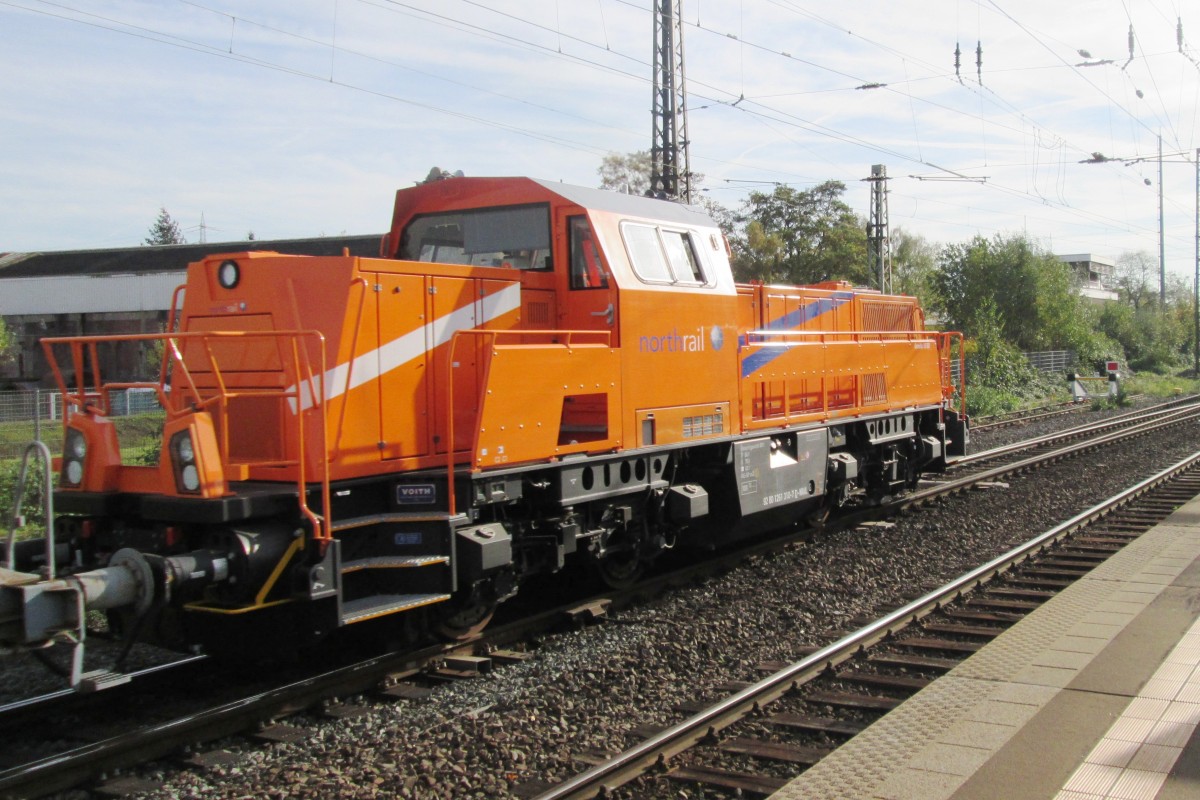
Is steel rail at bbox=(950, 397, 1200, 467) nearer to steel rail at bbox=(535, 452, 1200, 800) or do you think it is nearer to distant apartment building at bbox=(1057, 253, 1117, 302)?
steel rail at bbox=(535, 452, 1200, 800)

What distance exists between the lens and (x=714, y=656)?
692cm

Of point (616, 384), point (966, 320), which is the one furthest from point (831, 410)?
point (966, 320)

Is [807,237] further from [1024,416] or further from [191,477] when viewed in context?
[191,477]

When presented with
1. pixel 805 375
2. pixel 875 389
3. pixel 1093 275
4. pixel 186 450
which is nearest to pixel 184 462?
pixel 186 450

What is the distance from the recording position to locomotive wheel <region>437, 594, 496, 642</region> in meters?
7.02

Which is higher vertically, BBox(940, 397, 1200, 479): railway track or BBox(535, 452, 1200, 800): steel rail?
BBox(940, 397, 1200, 479): railway track

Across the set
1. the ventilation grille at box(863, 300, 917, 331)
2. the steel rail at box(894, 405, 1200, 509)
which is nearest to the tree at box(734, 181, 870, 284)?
the steel rail at box(894, 405, 1200, 509)

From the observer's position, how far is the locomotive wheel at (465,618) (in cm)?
702

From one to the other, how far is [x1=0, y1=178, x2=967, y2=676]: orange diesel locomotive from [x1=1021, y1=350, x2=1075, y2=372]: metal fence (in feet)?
126

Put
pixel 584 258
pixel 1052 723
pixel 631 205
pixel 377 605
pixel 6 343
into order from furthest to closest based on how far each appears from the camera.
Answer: pixel 6 343 → pixel 631 205 → pixel 584 258 → pixel 377 605 → pixel 1052 723

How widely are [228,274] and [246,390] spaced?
791 millimetres

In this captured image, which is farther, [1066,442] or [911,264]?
[911,264]

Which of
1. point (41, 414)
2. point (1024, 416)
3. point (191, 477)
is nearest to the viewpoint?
point (191, 477)

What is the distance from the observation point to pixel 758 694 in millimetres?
5918
